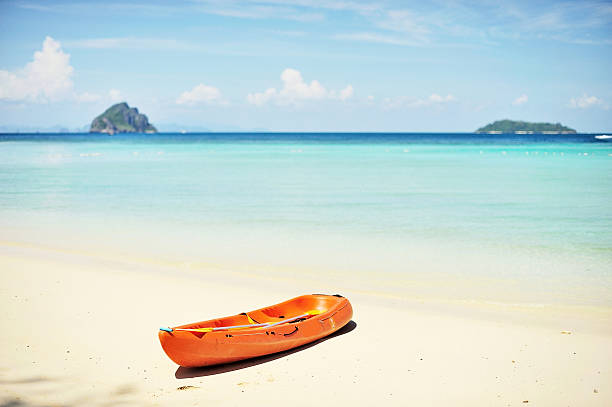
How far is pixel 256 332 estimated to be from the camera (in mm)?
5934

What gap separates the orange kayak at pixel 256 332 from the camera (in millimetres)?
5469

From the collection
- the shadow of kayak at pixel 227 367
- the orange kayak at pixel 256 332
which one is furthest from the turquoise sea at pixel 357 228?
the shadow of kayak at pixel 227 367

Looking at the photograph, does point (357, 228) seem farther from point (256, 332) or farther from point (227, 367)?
point (227, 367)

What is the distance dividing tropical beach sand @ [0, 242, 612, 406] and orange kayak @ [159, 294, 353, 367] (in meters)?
0.18

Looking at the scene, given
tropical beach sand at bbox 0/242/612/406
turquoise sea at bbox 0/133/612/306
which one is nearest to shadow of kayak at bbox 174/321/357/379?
tropical beach sand at bbox 0/242/612/406

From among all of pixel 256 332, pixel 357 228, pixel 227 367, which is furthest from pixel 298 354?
pixel 357 228

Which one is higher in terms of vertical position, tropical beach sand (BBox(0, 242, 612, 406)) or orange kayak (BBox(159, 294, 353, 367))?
orange kayak (BBox(159, 294, 353, 367))

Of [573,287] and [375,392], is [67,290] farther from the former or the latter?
[573,287]

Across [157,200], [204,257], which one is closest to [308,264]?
[204,257]

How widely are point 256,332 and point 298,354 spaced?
0.70 m

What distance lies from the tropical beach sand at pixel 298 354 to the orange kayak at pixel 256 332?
181mm

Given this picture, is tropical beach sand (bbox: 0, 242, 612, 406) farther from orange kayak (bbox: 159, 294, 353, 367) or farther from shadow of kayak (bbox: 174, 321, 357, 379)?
orange kayak (bbox: 159, 294, 353, 367)

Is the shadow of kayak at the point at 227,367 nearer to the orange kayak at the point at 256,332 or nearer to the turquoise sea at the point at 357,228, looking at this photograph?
the orange kayak at the point at 256,332

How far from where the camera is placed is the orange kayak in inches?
215
